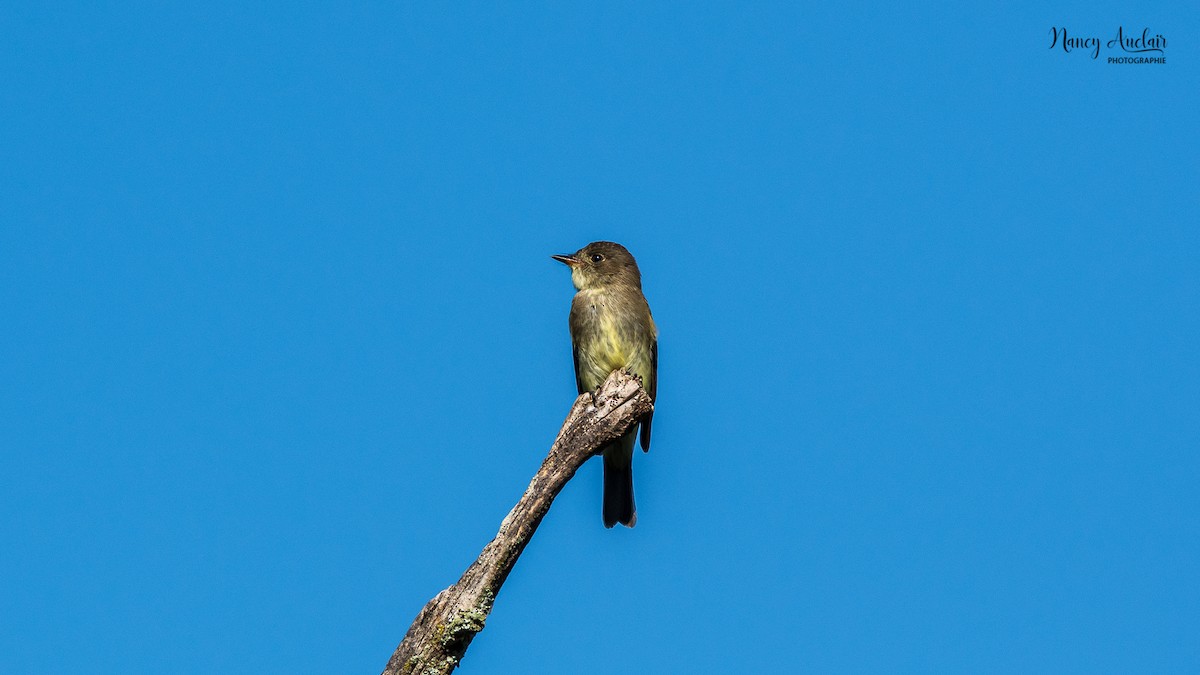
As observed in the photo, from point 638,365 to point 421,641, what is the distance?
14.8ft

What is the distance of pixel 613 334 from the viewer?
990cm

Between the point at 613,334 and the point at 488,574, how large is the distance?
13.4ft

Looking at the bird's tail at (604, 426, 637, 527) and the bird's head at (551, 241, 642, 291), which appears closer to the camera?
the bird's tail at (604, 426, 637, 527)

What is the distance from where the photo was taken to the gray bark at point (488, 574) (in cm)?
583

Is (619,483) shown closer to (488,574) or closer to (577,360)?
(577,360)

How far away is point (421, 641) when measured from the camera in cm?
583

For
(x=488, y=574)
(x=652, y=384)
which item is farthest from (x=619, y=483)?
(x=488, y=574)

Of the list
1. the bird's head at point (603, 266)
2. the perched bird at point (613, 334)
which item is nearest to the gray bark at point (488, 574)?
the perched bird at point (613, 334)

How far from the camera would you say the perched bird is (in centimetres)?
986

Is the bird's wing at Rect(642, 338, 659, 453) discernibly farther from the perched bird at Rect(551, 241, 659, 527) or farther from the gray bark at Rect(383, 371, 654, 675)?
the gray bark at Rect(383, 371, 654, 675)

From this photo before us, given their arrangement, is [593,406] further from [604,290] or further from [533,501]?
[604,290]

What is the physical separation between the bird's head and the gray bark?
3390 millimetres

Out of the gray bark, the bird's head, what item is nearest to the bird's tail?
the bird's head

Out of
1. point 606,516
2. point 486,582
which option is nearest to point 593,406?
point 486,582
